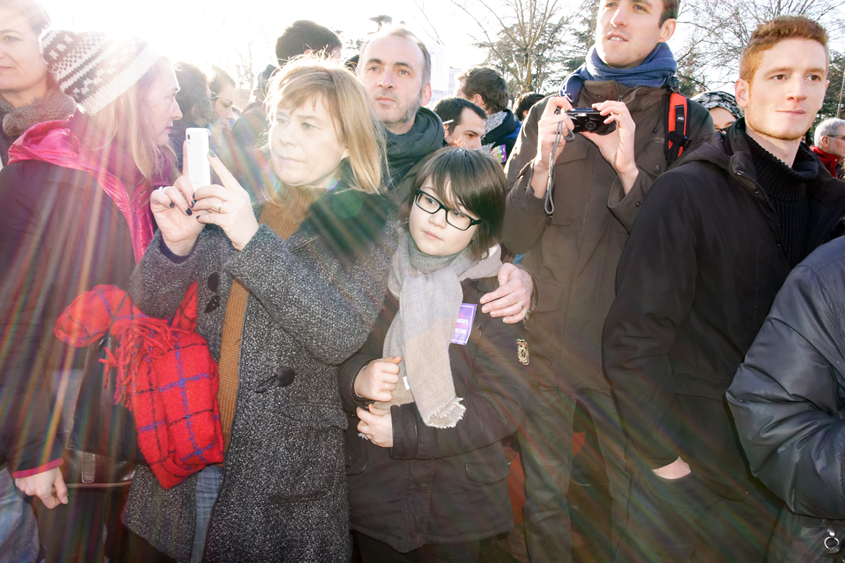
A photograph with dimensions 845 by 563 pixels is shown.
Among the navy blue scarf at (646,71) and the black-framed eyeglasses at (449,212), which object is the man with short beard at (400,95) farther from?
the navy blue scarf at (646,71)

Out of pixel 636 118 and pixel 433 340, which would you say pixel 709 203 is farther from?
pixel 433 340

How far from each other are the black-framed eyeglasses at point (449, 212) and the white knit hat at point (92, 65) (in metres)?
1.27

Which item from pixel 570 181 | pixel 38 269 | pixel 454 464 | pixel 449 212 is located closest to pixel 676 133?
pixel 570 181

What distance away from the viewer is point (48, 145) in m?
1.76

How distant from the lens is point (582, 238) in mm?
2361

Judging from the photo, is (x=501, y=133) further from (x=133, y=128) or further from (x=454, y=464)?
(x=454, y=464)

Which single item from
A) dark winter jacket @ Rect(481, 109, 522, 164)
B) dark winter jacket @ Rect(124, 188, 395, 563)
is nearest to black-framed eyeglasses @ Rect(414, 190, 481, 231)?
dark winter jacket @ Rect(124, 188, 395, 563)

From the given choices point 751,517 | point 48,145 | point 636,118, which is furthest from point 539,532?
point 48,145

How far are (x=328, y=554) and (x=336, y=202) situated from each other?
1.16 metres

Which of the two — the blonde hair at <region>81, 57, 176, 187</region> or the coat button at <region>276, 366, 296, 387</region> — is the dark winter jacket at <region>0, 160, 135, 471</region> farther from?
the coat button at <region>276, 366, 296, 387</region>

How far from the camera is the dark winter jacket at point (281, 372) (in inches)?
59.1

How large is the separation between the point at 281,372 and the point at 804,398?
5.03 ft

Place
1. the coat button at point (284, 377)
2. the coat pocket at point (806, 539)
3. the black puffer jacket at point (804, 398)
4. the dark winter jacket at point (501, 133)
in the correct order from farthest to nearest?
the dark winter jacket at point (501, 133)
the coat button at point (284, 377)
the coat pocket at point (806, 539)
the black puffer jacket at point (804, 398)

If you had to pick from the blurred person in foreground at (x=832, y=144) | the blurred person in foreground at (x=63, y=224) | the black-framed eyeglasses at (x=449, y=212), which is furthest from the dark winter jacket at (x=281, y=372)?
the blurred person in foreground at (x=832, y=144)
